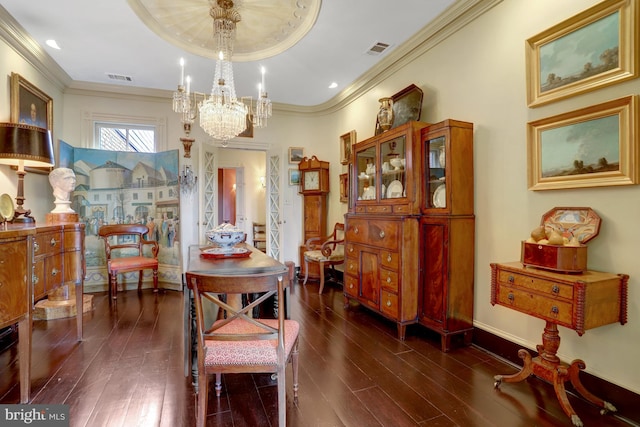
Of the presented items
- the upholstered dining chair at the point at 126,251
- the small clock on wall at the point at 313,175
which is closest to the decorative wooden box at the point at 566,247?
the small clock on wall at the point at 313,175

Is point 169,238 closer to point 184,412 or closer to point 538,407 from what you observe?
point 184,412

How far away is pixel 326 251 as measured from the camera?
4551 mm

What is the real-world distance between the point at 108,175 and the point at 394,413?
487 cm

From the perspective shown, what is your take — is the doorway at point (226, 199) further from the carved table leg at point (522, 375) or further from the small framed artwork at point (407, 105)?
the carved table leg at point (522, 375)

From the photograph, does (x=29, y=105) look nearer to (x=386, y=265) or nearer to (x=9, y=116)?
(x=9, y=116)

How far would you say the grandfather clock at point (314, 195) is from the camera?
5.34 meters

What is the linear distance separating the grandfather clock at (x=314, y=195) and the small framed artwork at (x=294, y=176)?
10cm


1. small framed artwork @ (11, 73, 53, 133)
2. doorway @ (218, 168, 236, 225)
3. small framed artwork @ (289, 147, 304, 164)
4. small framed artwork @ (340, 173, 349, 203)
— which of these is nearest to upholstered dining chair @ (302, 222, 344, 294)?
small framed artwork @ (340, 173, 349, 203)

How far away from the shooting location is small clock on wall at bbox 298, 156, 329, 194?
17.5 feet

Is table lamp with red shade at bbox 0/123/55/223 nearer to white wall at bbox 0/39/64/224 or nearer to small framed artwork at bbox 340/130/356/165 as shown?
white wall at bbox 0/39/64/224

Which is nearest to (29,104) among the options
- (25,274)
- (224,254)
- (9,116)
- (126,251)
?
(9,116)

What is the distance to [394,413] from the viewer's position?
1.82 m

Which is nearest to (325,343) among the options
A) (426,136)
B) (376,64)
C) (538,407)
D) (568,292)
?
(538,407)

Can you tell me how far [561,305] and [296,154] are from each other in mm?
4530
